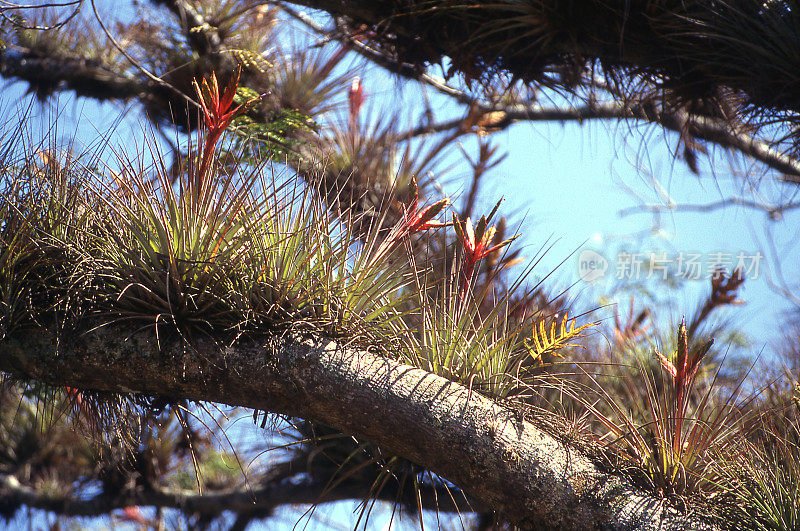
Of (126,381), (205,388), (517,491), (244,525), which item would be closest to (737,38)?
(517,491)

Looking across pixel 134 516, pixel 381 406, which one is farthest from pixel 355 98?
pixel 134 516

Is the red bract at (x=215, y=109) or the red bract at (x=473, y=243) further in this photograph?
the red bract at (x=473, y=243)

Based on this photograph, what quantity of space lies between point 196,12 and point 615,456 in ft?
10.9

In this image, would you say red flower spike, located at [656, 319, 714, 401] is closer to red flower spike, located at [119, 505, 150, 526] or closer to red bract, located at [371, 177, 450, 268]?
red bract, located at [371, 177, 450, 268]

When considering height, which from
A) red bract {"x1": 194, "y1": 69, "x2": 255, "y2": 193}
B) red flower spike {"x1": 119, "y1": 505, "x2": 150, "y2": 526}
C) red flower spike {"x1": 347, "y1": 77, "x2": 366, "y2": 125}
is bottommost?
red flower spike {"x1": 119, "y1": 505, "x2": 150, "y2": 526}

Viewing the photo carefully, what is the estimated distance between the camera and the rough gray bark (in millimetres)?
1837

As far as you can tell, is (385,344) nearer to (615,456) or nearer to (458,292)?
(458,292)

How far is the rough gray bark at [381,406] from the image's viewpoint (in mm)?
1837

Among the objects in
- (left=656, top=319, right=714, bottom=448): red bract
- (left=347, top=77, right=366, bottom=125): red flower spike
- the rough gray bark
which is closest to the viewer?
the rough gray bark

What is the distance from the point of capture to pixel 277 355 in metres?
1.88

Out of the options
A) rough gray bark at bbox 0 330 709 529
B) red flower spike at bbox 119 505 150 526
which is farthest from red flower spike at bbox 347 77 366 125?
red flower spike at bbox 119 505 150 526

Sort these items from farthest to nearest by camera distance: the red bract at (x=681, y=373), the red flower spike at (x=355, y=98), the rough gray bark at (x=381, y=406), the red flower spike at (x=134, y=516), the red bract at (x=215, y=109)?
the red flower spike at (x=134, y=516) < the red flower spike at (x=355, y=98) < the red bract at (x=681, y=373) < the rough gray bark at (x=381, y=406) < the red bract at (x=215, y=109)

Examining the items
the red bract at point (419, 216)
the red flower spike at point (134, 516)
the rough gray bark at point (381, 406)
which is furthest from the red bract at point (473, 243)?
the red flower spike at point (134, 516)

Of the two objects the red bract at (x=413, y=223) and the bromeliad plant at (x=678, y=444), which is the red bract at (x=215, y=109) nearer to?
the red bract at (x=413, y=223)
